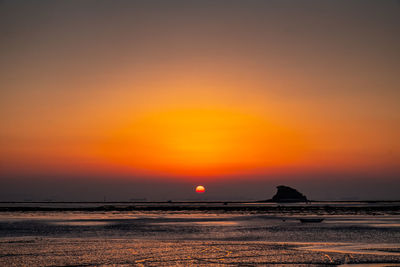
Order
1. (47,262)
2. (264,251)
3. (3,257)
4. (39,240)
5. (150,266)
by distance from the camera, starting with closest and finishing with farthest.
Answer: (150,266) → (47,262) → (3,257) → (264,251) → (39,240)

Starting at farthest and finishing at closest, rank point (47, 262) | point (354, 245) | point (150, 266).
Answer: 1. point (354, 245)
2. point (47, 262)
3. point (150, 266)

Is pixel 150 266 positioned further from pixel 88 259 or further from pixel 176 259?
pixel 88 259

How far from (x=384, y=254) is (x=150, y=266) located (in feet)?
40.9

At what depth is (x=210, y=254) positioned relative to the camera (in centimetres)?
2317

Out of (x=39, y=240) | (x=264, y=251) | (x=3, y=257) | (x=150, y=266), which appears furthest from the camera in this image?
(x=39, y=240)

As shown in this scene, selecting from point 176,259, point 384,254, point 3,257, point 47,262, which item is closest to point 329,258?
point 384,254

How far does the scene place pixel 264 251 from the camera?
24.3 m

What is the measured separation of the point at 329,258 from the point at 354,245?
21.8ft

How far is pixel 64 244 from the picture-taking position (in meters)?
28.3

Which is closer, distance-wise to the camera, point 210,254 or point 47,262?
point 47,262

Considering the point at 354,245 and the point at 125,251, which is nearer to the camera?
the point at 125,251

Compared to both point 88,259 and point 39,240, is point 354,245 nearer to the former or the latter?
point 88,259

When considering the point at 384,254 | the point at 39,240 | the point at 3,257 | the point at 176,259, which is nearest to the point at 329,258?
the point at 384,254

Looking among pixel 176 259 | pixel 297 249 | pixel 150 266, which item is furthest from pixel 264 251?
pixel 150 266
